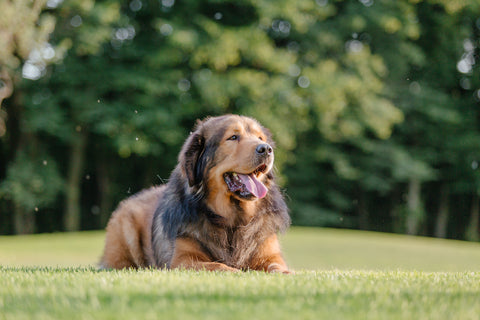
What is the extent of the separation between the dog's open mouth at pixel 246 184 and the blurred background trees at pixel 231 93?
1181 cm

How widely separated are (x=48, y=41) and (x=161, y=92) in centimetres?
409

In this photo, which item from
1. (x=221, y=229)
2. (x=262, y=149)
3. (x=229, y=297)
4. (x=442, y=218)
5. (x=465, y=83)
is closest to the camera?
(x=229, y=297)

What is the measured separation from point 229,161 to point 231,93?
12.2 meters

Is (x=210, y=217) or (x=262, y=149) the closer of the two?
(x=262, y=149)

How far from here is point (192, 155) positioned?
5645 mm

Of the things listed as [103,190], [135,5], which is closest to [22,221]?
[103,190]

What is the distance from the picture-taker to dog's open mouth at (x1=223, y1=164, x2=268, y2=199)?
5414 mm

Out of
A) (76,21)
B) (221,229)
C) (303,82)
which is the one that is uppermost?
(76,21)

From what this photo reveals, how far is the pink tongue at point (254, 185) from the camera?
5402 mm

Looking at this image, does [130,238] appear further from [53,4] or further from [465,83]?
[465,83]

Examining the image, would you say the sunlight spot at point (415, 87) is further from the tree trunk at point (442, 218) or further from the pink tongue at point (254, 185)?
the pink tongue at point (254, 185)

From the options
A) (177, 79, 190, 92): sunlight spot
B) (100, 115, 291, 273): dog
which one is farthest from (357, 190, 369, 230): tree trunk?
(100, 115, 291, 273): dog

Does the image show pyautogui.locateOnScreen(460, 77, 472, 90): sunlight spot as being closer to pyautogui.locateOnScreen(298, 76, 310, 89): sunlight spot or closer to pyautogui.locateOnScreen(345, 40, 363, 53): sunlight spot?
pyautogui.locateOnScreen(345, 40, 363, 53): sunlight spot

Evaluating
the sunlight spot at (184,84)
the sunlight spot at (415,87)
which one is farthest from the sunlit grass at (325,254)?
the sunlight spot at (415,87)
